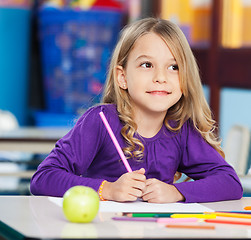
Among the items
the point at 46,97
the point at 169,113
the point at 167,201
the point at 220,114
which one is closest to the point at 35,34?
the point at 46,97

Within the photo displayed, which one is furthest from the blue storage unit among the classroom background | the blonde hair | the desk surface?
the desk surface

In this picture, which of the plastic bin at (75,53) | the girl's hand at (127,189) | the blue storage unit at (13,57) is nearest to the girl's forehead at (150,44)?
the girl's hand at (127,189)

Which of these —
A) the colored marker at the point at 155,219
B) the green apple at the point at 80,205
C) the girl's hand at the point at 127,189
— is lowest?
the girl's hand at the point at 127,189

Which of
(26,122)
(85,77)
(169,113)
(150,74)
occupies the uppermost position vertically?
(150,74)

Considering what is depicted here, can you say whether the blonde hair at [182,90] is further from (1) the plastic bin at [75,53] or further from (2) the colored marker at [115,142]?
(1) the plastic bin at [75,53]

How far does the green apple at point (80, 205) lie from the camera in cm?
114

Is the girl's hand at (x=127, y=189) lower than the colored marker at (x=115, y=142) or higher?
lower

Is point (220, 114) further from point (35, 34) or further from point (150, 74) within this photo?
point (150, 74)

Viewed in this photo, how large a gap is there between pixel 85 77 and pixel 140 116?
3492 mm

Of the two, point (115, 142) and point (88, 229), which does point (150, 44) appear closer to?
point (115, 142)

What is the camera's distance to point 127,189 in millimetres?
1409

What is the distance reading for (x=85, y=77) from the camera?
5.16m

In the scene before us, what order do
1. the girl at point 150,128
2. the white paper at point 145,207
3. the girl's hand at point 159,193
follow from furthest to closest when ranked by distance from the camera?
the girl at point 150,128 < the girl's hand at point 159,193 < the white paper at point 145,207

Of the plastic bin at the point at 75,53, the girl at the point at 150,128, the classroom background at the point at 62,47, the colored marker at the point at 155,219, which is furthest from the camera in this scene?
the plastic bin at the point at 75,53
